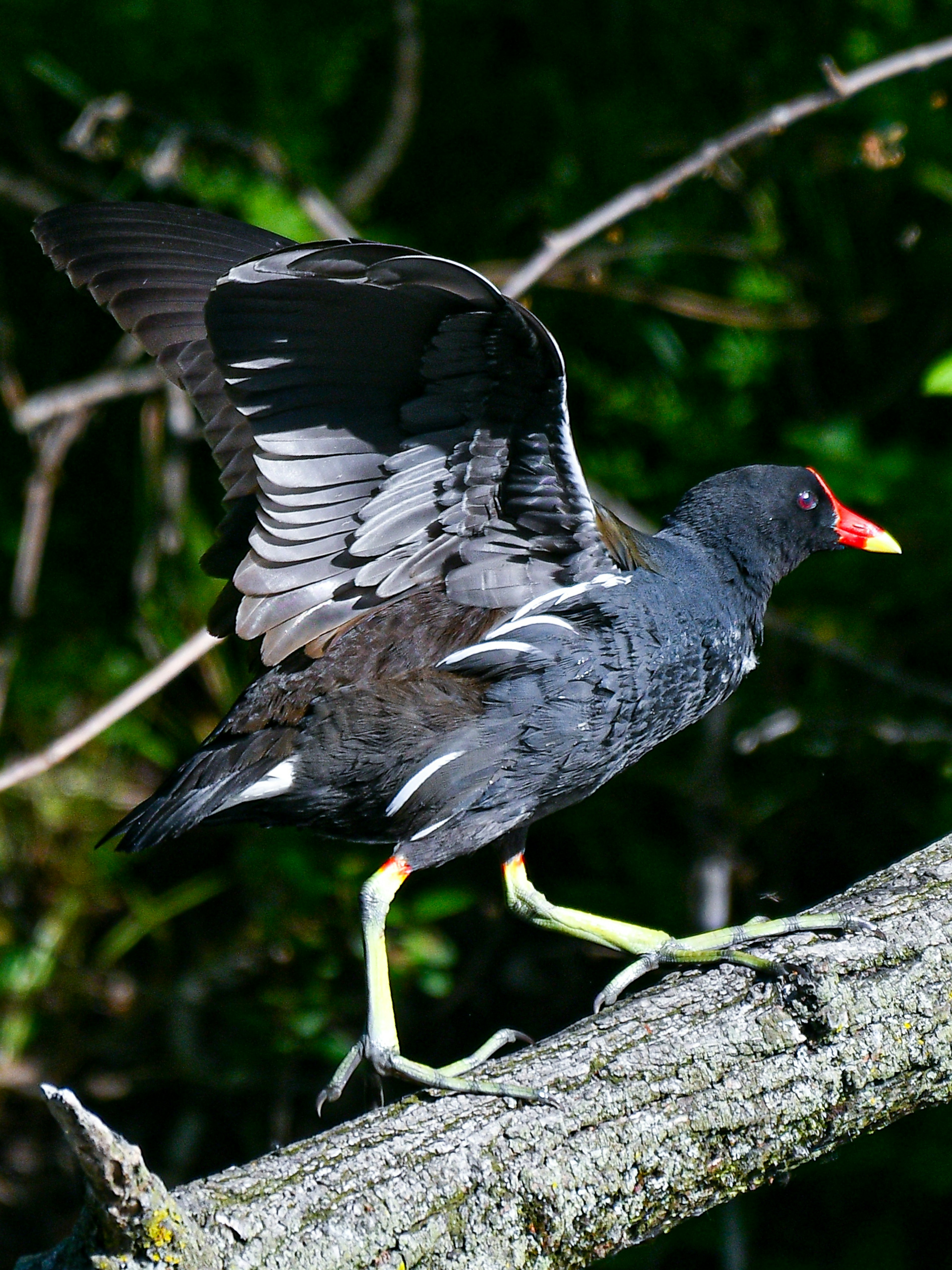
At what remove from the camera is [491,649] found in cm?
237

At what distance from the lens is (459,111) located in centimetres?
450

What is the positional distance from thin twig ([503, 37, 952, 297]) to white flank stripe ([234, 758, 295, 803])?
102cm

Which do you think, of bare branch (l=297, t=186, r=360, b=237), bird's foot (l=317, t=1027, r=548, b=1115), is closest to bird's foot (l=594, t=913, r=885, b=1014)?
bird's foot (l=317, t=1027, r=548, b=1115)

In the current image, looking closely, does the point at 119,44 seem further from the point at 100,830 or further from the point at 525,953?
the point at 525,953

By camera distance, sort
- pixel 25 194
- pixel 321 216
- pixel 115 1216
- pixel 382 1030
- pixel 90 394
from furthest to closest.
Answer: pixel 25 194 → pixel 90 394 → pixel 321 216 → pixel 382 1030 → pixel 115 1216

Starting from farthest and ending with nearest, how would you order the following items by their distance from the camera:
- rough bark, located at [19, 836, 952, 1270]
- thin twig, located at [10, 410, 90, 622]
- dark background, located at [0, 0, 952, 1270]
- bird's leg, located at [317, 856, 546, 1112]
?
thin twig, located at [10, 410, 90, 622] < dark background, located at [0, 0, 952, 1270] < bird's leg, located at [317, 856, 546, 1112] < rough bark, located at [19, 836, 952, 1270]

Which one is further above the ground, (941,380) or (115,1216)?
(941,380)

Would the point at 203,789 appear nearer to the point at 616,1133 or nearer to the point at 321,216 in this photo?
the point at 616,1133

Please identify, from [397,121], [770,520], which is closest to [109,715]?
[770,520]

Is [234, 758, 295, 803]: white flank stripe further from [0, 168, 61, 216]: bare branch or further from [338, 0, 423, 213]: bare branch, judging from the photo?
[338, 0, 423, 213]: bare branch

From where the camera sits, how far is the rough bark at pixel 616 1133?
62.9 inches

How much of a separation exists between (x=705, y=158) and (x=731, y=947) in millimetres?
1561

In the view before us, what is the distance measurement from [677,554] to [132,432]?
2555 millimetres

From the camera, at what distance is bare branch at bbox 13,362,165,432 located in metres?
3.50
